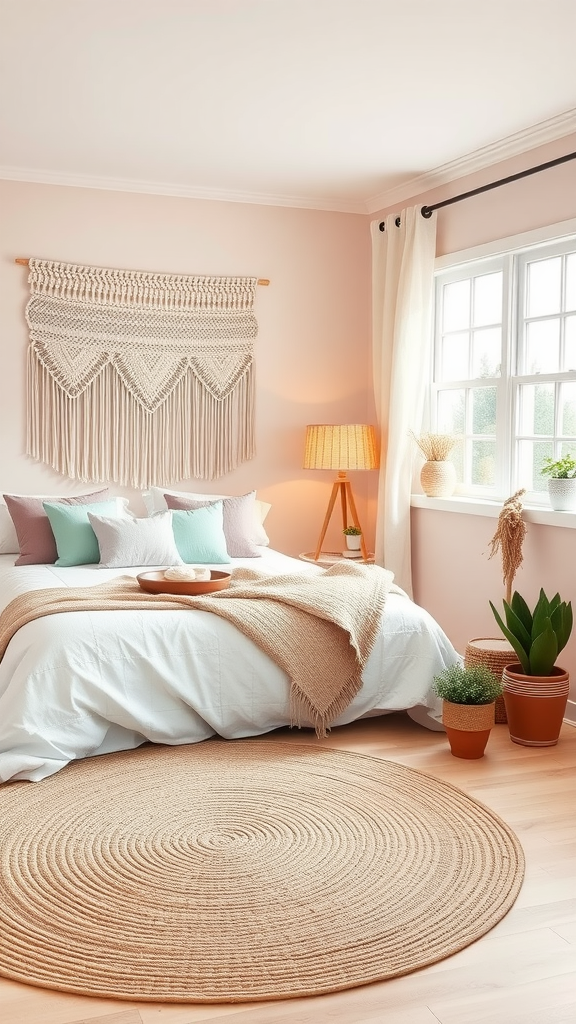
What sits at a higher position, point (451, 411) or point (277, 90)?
point (277, 90)

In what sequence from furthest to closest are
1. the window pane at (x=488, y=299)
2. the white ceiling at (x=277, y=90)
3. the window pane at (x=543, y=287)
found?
the window pane at (x=488, y=299)
the window pane at (x=543, y=287)
the white ceiling at (x=277, y=90)

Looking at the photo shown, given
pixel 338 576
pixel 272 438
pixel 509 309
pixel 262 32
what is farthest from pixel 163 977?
pixel 272 438

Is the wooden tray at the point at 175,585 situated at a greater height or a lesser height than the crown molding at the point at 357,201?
lesser

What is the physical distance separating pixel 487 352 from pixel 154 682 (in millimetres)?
2505

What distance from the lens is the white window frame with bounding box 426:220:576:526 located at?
14.1 feet

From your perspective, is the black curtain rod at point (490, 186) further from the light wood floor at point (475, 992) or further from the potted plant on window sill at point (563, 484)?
the light wood floor at point (475, 992)

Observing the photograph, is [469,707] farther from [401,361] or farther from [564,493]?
[401,361]

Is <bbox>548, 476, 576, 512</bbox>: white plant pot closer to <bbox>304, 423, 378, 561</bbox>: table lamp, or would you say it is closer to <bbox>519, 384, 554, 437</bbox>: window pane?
<bbox>519, 384, 554, 437</bbox>: window pane

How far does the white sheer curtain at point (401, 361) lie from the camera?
16.6 ft

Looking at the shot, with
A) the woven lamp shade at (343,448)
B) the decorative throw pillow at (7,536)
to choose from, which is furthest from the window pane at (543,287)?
the decorative throw pillow at (7,536)

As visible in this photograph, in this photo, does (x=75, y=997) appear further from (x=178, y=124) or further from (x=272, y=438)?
(x=272, y=438)

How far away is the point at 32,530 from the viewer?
4527 millimetres

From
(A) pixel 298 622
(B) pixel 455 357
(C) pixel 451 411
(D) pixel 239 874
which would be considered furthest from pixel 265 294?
(D) pixel 239 874

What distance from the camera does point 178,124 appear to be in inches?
166
